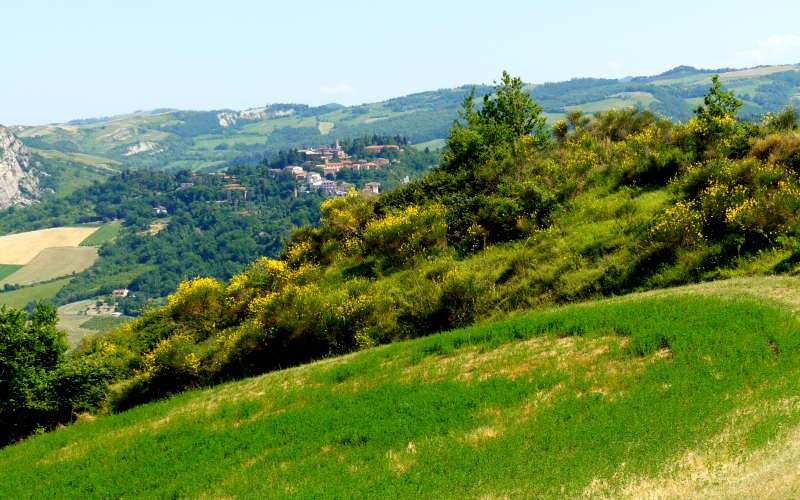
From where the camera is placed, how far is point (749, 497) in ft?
16.8

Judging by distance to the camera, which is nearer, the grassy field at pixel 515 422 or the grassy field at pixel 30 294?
the grassy field at pixel 515 422

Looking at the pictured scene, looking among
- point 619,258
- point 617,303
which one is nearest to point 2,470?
point 617,303

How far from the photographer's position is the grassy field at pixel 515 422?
6.45 m

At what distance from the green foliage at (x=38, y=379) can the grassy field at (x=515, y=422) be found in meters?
2.25

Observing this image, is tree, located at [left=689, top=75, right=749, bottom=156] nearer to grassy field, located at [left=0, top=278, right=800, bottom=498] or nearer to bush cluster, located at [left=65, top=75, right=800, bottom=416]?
bush cluster, located at [left=65, top=75, right=800, bottom=416]

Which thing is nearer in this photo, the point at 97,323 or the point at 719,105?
the point at 719,105

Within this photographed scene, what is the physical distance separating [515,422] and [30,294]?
231625mm

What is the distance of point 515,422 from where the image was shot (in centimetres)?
821

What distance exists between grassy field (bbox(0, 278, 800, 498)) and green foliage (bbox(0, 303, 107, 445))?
225cm

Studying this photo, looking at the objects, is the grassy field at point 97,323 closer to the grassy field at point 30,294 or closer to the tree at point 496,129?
the grassy field at point 30,294

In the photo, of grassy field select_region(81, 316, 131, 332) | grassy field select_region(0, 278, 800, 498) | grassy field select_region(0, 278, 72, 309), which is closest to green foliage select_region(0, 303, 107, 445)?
grassy field select_region(0, 278, 800, 498)

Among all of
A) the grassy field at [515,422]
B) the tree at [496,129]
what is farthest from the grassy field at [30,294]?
the grassy field at [515,422]

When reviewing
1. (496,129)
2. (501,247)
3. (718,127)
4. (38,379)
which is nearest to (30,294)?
(38,379)

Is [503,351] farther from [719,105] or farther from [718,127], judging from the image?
[719,105]
